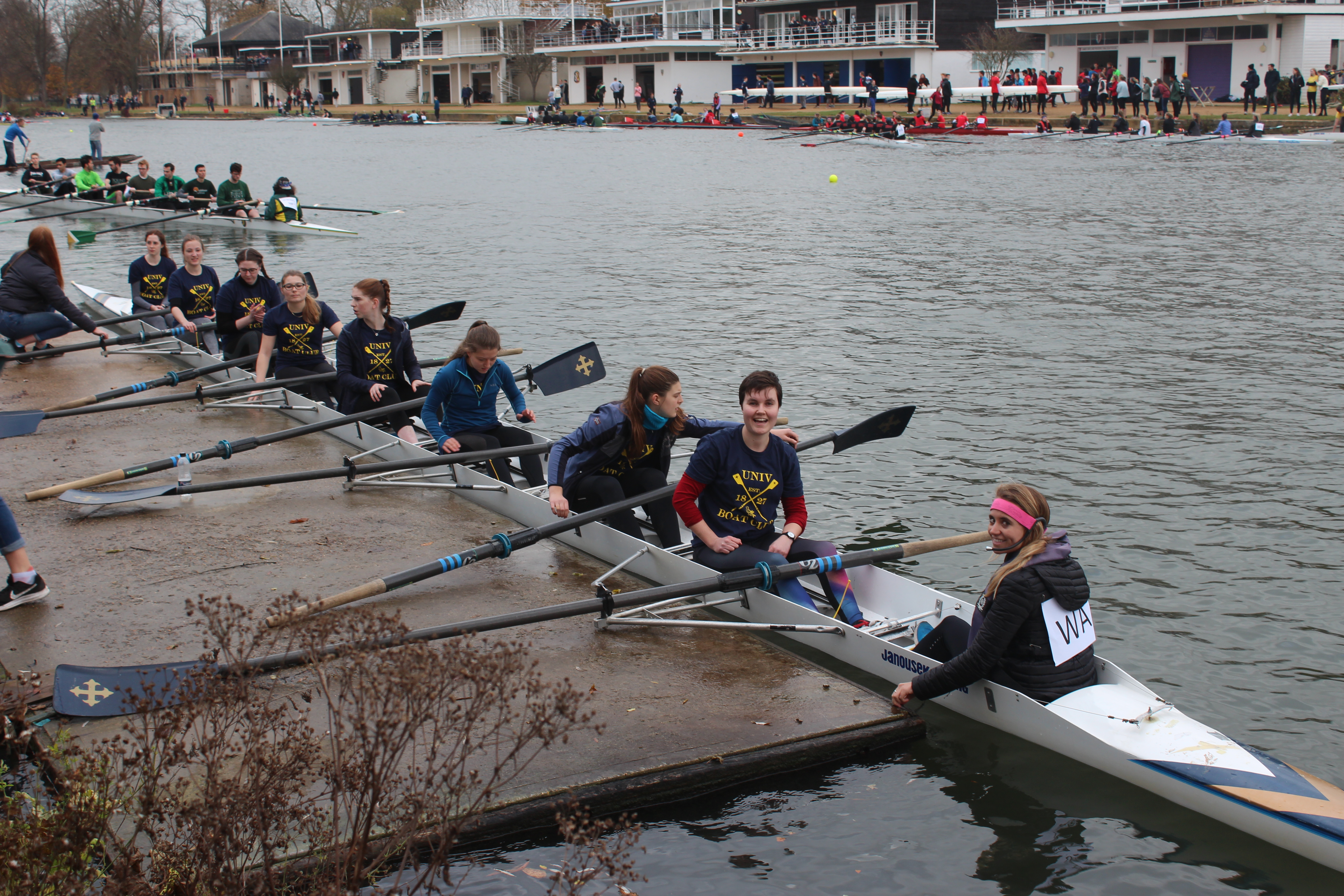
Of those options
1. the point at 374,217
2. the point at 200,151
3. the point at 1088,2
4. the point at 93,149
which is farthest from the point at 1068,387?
the point at 1088,2

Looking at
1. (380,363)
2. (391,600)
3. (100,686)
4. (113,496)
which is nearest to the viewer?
(100,686)

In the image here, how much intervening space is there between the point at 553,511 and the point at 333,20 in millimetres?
143485

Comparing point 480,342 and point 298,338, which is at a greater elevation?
point 480,342

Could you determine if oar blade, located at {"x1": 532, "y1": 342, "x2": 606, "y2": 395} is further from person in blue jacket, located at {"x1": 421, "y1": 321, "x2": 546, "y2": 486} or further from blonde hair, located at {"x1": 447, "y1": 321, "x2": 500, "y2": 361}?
blonde hair, located at {"x1": 447, "y1": 321, "x2": 500, "y2": 361}

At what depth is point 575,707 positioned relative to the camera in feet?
13.3

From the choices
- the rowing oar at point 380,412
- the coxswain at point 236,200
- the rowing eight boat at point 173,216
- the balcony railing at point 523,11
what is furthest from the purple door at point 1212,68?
the rowing oar at point 380,412

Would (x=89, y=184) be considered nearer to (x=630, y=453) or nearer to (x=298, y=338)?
(x=298, y=338)

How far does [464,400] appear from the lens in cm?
928

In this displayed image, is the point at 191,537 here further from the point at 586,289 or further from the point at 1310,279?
the point at 1310,279

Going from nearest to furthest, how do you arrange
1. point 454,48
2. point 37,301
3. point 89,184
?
point 37,301 → point 89,184 → point 454,48

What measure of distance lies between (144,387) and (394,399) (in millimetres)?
3099

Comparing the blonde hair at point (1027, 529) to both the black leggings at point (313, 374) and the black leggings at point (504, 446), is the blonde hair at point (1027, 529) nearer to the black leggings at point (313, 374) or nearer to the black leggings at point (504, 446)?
the black leggings at point (504, 446)

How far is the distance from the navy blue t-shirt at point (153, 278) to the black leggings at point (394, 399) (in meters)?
6.55

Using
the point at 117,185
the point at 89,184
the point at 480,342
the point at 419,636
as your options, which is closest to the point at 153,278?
the point at 480,342
